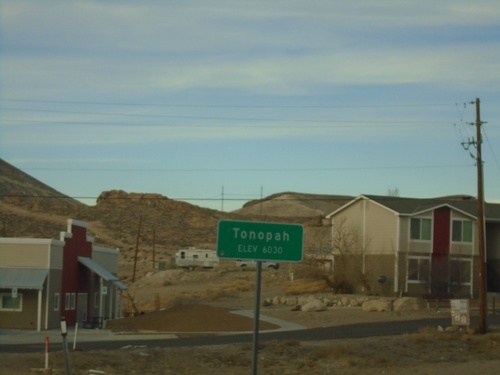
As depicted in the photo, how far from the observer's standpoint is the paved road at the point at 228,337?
36.2 meters

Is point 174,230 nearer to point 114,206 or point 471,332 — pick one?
point 114,206

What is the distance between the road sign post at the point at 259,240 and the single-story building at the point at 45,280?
123 feet

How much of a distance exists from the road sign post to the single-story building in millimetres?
37391

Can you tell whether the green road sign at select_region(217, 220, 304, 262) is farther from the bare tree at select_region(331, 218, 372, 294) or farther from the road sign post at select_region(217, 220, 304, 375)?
the bare tree at select_region(331, 218, 372, 294)

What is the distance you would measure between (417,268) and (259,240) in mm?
51807

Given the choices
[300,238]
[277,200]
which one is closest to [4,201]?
[277,200]

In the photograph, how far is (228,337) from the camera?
41.2m

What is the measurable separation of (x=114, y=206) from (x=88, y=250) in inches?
3383

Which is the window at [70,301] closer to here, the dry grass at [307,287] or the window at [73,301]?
the window at [73,301]

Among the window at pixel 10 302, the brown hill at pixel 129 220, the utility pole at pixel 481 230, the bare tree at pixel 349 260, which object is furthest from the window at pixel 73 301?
the brown hill at pixel 129 220

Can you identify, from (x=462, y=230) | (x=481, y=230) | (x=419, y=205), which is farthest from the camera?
(x=419, y=205)

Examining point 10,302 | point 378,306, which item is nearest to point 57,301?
point 10,302

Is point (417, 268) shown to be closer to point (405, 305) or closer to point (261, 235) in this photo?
point (405, 305)

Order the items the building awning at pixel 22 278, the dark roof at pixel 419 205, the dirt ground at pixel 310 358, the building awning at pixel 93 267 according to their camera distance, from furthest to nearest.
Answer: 1. the dark roof at pixel 419 205
2. the building awning at pixel 93 267
3. the building awning at pixel 22 278
4. the dirt ground at pixel 310 358
